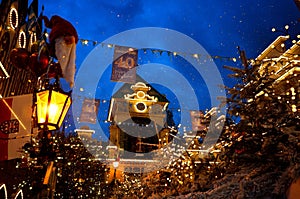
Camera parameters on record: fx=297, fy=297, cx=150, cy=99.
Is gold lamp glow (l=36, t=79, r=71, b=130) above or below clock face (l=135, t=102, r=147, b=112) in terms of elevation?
below


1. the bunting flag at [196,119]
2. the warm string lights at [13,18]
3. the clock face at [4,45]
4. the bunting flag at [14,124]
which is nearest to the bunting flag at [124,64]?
the warm string lights at [13,18]

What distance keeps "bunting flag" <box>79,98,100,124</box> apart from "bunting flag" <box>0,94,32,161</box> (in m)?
13.0

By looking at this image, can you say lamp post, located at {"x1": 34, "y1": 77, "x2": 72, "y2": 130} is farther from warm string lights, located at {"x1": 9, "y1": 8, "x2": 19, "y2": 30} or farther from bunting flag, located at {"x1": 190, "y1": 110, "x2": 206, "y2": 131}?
bunting flag, located at {"x1": 190, "y1": 110, "x2": 206, "y2": 131}

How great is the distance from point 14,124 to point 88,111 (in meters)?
13.7

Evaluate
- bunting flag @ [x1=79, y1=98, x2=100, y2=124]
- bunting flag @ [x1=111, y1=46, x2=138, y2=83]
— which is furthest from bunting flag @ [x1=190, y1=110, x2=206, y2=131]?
bunting flag @ [x1=111, y1=46, x2=138, y2=83]

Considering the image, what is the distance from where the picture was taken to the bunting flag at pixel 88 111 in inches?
784

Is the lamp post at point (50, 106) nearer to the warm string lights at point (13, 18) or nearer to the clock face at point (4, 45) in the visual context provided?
the clock face at point (4, 45)

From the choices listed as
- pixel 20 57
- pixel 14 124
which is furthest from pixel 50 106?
pixel 14 124

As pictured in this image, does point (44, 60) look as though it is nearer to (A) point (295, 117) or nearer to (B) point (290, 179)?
(B) point (290, 179)

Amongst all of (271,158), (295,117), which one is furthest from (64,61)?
(295,117)

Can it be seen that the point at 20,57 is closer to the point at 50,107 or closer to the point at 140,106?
the point at 50,107

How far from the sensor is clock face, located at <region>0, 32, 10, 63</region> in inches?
399

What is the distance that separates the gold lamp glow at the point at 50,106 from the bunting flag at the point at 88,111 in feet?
47.7

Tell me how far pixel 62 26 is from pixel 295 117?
534 centimetres
